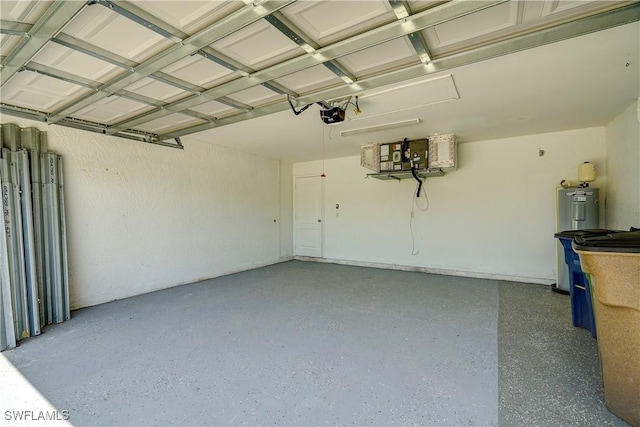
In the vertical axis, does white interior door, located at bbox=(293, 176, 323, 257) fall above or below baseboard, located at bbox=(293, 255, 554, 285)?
above

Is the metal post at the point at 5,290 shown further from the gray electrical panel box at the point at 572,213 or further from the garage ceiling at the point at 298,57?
the gray electrical panel box at the point at 572,213

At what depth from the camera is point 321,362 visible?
227 cm

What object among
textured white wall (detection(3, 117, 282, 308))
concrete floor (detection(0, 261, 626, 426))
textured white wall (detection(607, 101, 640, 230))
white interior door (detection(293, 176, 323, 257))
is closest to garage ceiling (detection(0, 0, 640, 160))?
textured white wall (detection(607, 101, 640, 230))

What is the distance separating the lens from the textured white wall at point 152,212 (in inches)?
145

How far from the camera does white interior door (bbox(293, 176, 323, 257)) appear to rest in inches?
277

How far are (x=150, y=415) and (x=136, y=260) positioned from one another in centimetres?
316

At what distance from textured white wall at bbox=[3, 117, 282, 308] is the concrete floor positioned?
588 millimetres

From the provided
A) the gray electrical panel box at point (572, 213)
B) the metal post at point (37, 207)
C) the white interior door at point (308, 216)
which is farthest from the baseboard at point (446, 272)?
the metal post at point (37, 207)

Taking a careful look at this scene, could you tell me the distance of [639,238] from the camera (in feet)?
Result: 5.23

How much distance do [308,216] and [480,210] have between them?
3854mm

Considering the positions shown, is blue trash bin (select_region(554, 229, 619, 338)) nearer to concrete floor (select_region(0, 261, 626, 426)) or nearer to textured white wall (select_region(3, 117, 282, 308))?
concrete floor (select_region(0, 261, 626, 426))

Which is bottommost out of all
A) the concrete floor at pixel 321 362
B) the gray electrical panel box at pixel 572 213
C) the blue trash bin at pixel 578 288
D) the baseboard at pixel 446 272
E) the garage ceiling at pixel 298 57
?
the baseboard at pixel 446 272

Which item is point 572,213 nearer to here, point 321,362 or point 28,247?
point 321,362

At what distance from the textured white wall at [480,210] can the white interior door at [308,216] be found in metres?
0.75
